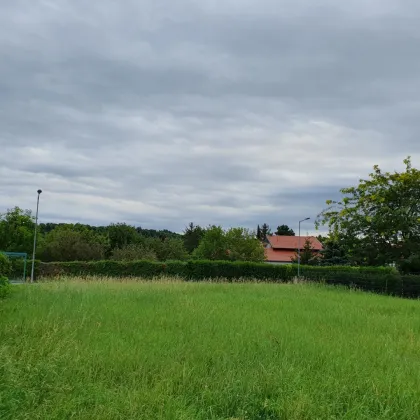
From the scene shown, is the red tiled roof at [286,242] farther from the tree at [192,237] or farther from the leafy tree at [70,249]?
the leafy tree at [70,249]

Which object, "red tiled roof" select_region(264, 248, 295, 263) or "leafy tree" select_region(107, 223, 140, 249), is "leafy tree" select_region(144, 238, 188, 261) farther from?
"red tiled roof" select_region(264, 248, 295, 263)

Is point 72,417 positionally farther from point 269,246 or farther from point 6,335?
point 269,246

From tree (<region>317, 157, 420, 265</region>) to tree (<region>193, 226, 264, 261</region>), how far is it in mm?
26655

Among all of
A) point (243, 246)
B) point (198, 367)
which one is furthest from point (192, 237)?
point (198, 367)

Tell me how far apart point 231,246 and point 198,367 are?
49.8 meters

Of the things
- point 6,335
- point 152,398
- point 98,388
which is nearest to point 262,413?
point 152,398

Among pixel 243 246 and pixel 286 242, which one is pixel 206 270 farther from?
pixel 286 242

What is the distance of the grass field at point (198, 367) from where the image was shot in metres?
4.65

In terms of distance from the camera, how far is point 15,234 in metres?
48.7

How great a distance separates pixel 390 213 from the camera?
985 inches

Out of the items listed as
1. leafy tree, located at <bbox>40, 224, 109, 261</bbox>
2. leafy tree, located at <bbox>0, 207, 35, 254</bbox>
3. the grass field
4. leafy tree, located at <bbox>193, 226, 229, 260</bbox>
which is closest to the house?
leafy tree, located at <bbox>193, 226, 229, 260</bbox>

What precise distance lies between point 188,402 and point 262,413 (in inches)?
29.7

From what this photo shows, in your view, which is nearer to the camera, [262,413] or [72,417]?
[72,417]

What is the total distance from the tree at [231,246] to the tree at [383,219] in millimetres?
26655
